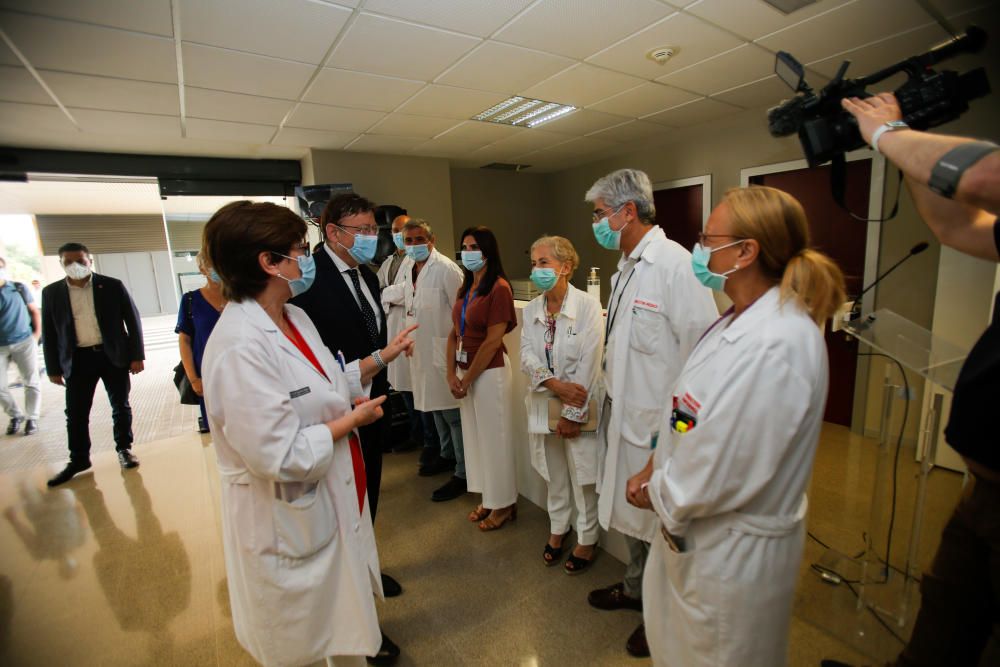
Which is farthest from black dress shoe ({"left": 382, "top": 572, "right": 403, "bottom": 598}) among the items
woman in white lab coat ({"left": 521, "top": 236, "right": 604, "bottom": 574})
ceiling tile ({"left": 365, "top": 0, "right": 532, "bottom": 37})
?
ceiling tile ({"left": 365, "top": 0, "right": 532, "bottom": 37})

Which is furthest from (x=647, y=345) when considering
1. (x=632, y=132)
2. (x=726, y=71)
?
(x=632, y=132)

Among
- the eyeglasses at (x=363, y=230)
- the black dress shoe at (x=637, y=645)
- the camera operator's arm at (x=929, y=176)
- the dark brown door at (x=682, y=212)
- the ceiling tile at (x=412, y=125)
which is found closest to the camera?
the camera operator's arm at (x=929, y=176)

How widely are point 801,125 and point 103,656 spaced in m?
3.10

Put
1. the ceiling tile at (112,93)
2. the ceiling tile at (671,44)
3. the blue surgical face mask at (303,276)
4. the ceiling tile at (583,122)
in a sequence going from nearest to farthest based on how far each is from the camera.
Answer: the blue surgical face mask at (303,276) < the ceiling tile at (671,44) < the ceiling tile at (112,93) < the ceiling tile at (583,122)

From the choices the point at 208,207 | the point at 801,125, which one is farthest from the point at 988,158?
the point at 208,207

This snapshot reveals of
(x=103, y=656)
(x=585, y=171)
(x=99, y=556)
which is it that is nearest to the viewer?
(x=103, y=656)

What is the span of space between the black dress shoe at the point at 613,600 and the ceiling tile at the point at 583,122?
143 inches

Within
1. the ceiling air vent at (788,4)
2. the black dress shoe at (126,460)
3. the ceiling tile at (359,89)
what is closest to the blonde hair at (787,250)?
the ceiling air vent at (788,4)

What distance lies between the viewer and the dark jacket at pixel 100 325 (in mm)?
3209

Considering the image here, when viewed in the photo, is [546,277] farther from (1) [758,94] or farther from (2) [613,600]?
(1) [758,94]

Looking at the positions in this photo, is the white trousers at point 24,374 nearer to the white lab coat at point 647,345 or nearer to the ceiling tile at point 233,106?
the ceiling tile at point 233,106

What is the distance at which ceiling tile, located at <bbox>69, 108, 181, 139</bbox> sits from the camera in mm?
3197

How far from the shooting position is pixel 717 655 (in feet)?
3.25

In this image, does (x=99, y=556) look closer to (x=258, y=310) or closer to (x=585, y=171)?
(x=258, y=310)
